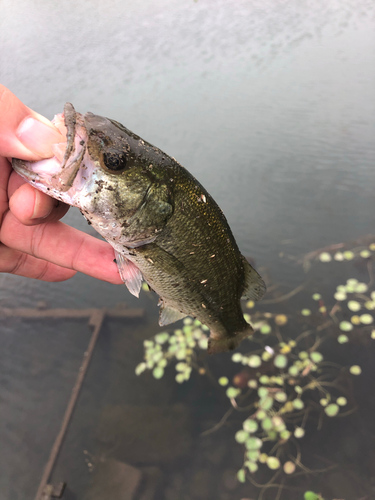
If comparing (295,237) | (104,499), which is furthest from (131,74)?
(104,499)

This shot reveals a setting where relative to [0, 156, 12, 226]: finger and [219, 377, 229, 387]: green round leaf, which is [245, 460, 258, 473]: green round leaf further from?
[0, 156, 12, 226]: finger

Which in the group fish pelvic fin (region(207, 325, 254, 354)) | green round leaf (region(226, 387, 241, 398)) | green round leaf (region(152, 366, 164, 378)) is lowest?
green round leaf (region(226, 387, 241, 398))

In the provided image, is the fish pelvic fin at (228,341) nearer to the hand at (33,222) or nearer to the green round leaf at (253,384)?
the hand at (33,222)

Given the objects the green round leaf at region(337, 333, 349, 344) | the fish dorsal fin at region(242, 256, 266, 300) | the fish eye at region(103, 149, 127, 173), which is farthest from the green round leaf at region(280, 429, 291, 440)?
the fish eye at region(103, 149, 127, 173)

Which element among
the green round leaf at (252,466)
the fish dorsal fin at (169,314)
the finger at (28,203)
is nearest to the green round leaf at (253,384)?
the green round leaf at (252,466)

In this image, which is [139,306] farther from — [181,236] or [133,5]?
[133,5]

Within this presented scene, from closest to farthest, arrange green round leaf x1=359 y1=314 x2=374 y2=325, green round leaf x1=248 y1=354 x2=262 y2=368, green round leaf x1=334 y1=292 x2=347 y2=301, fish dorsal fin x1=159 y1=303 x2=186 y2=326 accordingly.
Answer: fish dorsal fin x1=159 y1=303 x2=186 y2=326, green round leaf x1=248 y1=354 x2=262 y2=368, green round leaf x1=359 y1=314 x2=374 y2=325, green round leaf x1=334 y1=292 x2=347 y2=301

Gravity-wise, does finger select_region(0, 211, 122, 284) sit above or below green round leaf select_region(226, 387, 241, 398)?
above
